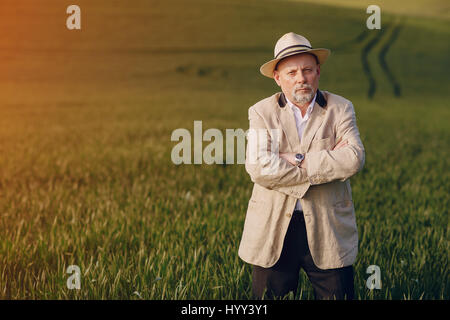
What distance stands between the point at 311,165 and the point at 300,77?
55 cm

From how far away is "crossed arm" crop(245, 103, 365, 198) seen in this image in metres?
2.89

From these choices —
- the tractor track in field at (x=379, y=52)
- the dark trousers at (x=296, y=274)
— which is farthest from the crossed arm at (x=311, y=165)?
the tractor track in field at (x=379, y=52)

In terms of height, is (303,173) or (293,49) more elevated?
(293,49)

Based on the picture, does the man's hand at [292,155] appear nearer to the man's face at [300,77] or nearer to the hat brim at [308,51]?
the man's face at [300,77]

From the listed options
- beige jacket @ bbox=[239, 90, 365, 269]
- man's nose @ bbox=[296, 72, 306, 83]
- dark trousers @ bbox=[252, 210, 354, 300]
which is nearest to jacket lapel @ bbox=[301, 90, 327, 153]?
beige jacket @ bbox=[239, 90, 365, 269]

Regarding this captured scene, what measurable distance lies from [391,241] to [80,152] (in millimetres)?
6945

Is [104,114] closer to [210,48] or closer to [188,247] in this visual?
[188,247]

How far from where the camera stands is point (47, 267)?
3924 millimetres

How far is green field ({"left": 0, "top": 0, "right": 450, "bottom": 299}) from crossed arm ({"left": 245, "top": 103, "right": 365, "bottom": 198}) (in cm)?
100

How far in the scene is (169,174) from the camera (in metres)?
7.76

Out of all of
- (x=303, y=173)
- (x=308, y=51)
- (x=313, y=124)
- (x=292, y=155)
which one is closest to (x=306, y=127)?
(x=313, y=124)

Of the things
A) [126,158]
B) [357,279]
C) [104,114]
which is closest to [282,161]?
[357,279]

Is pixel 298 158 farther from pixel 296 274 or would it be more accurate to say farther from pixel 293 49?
pixel 296 274

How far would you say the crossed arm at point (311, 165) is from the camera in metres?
2.89
